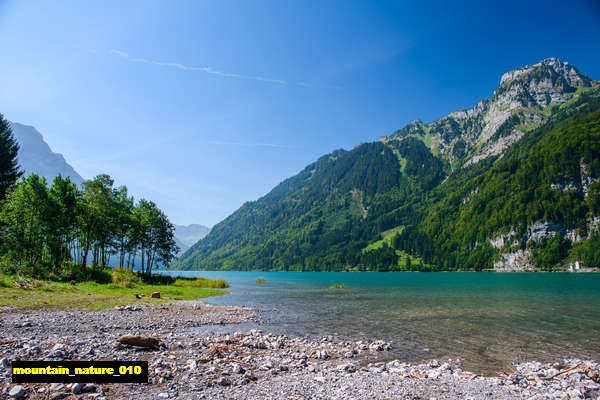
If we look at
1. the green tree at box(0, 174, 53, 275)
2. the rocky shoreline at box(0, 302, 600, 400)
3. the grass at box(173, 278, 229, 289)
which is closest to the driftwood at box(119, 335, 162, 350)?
the rocky shoreline at box(0, 302, 600, 400)

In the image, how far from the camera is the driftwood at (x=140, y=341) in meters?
13.7

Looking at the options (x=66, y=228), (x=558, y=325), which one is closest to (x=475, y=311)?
(x=558, y=325)

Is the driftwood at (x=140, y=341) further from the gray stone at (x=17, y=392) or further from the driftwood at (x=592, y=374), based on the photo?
the driftwood at (x=592, y=374)

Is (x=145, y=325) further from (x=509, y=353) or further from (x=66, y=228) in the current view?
(x=66, y=228)

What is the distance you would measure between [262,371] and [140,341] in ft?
19.8

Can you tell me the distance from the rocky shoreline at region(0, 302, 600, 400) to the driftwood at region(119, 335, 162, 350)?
22cm

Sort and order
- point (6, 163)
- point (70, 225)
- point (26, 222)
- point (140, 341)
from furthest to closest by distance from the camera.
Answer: point (6, 163), point (70, 225), point (26, 222), point (140, 341)

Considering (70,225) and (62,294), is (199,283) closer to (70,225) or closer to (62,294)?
(70,225)

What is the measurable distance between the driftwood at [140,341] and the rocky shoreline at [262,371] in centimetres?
22

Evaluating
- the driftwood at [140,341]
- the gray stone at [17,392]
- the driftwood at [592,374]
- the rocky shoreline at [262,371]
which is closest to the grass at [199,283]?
the rocky shoreline at [262,371]

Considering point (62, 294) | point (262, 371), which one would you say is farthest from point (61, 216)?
point (262, 371)

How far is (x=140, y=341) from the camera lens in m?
13.9

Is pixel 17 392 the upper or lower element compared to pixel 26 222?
lower

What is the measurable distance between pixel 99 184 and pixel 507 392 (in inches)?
2494
